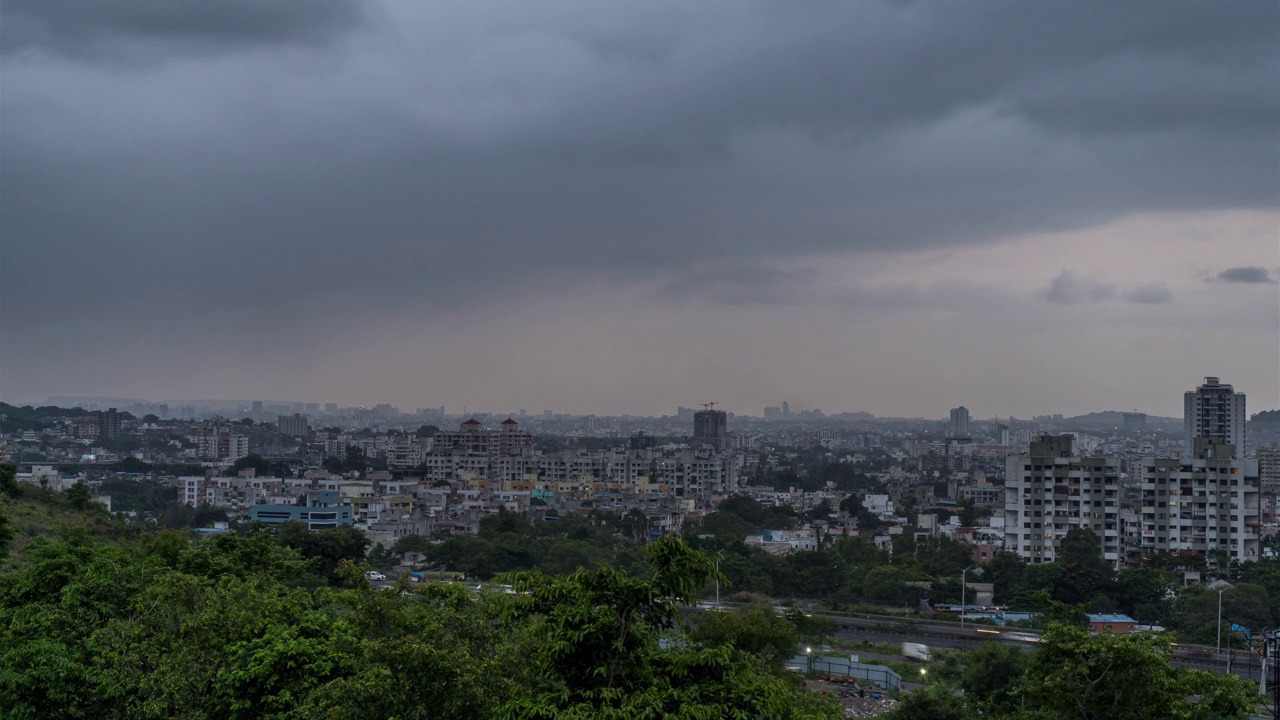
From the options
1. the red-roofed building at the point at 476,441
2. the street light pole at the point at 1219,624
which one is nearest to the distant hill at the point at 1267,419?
the red-roofed building at the point at 476,441

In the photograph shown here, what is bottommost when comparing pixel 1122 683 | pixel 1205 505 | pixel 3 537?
pixel 1205 505

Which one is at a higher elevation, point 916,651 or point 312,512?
point 312,512

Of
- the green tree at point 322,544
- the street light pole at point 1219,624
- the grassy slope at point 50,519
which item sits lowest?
the street light pole at point 1219,624

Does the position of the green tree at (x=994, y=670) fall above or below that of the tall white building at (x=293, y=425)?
below

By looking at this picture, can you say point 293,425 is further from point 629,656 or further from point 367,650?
point 629,656

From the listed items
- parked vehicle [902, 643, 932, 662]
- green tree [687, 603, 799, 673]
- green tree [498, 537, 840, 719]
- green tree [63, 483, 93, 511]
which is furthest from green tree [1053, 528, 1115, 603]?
green tree [498, 537, 840, 719]

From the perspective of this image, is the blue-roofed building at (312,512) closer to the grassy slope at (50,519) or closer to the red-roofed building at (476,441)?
the grassy slope at (50,519)

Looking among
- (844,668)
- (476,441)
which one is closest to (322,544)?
(844,668)

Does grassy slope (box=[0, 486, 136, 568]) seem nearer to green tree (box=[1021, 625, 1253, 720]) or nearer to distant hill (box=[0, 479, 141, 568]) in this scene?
distant hill (box=[0, 479, 141, 568])
